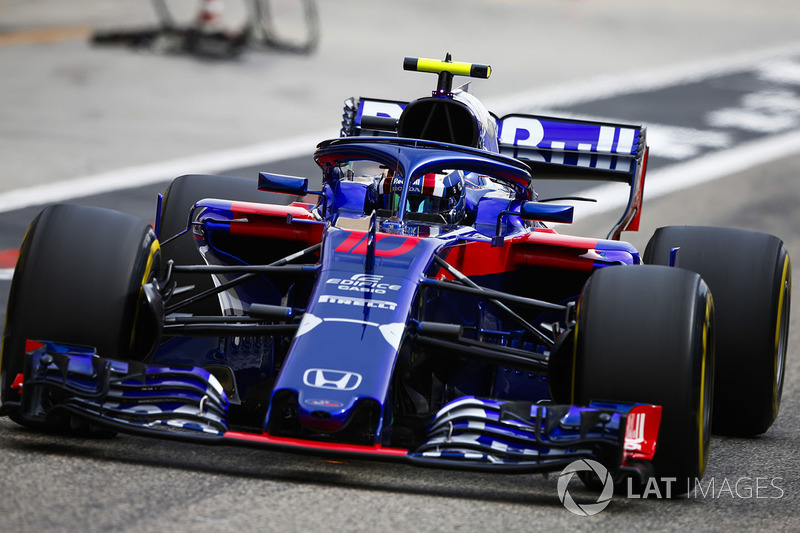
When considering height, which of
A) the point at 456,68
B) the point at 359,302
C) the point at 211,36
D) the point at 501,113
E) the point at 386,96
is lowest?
the point at 359,302

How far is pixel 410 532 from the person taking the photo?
5125 mm

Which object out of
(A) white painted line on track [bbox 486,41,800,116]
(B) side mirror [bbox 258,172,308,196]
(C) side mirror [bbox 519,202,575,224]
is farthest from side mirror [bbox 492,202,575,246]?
(A) white painted line on track [bbox 486,41,800,116]

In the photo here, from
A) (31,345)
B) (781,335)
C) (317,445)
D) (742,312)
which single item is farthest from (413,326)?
(781,335)

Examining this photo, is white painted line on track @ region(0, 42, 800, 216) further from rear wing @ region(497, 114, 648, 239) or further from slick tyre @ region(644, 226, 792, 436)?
slick tyre @ region(644, 226, 792, 436)

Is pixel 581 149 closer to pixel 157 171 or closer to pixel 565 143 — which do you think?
pixel 565 143

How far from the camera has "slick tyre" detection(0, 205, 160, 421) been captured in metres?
6.15

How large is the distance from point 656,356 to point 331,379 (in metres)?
1.48

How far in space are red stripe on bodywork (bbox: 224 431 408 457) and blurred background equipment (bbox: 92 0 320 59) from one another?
53.9ft

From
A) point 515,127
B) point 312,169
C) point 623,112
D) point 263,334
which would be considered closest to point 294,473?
point 263,334

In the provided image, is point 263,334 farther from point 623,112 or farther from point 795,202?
point 623,112

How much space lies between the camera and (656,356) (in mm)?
5840

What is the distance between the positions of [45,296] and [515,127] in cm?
474

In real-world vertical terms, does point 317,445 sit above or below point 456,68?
below

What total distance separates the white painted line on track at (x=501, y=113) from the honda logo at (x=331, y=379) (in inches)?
299
